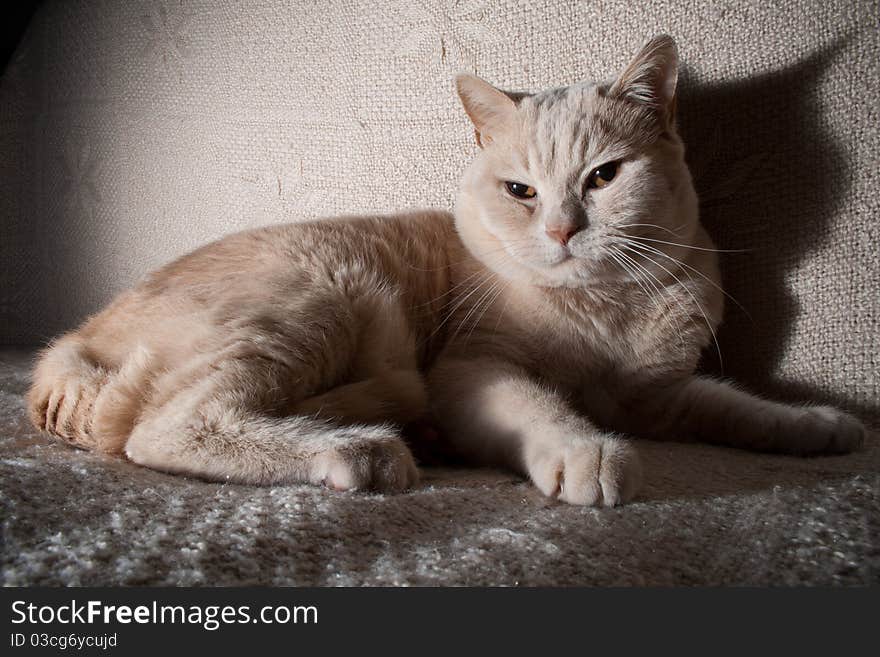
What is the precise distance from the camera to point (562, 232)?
1.07 metres

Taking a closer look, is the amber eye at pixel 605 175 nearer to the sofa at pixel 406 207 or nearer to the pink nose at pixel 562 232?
the pink nose at pixel 562 232

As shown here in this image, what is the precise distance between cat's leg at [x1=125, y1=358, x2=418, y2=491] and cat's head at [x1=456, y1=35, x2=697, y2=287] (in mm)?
436

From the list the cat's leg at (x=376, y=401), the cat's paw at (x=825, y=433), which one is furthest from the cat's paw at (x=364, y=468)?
the cat's paw at (x=825, y=433)

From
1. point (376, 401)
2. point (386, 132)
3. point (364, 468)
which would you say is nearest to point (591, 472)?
point (364, 468)

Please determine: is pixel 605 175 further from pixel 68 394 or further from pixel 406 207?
pixel 68 394

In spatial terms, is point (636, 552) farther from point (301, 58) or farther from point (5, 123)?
point (5, 123)

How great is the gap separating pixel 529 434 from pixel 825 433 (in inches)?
19.8

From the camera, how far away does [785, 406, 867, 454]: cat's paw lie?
1.04 metres

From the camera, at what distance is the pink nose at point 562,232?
3.50 ft

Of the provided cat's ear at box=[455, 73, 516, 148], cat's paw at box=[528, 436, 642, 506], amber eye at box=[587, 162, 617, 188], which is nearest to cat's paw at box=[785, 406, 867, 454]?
cat's paw at box=[528, 436, 642, 506]

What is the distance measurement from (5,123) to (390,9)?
5.07 ft

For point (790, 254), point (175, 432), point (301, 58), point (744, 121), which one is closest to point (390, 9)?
point (301, 58)

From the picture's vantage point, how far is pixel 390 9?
1.70 metres

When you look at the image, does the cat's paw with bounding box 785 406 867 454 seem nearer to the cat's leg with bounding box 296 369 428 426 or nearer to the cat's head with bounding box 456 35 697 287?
the cat's head with bounding box 456 35 697 287
